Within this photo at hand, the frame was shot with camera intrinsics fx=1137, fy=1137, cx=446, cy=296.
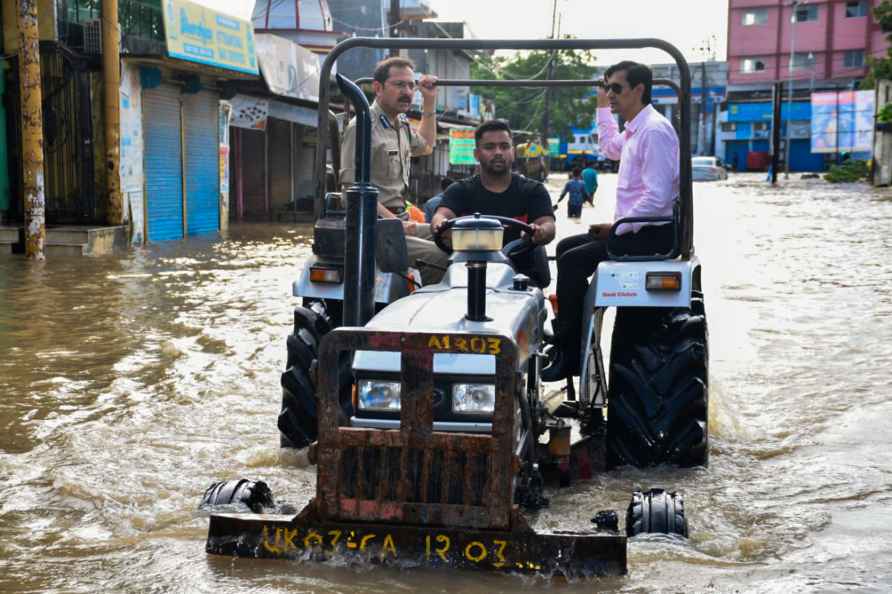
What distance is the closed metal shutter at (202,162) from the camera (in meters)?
23.3

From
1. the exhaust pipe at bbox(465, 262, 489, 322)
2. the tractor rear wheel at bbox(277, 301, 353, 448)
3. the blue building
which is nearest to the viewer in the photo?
the exhaust pipe at bbox(465, 262, 489, 322)

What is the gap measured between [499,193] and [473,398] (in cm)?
243

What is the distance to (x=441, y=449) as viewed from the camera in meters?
3.98

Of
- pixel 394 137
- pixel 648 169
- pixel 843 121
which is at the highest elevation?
pixel 843 121

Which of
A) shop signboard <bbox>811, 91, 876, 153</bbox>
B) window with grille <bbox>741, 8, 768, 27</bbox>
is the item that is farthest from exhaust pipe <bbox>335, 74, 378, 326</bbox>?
window with grille <bbox>741, 8, 768, 27</bbox>

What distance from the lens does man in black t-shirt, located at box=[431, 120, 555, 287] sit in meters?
6.27

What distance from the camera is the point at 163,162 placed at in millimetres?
21875

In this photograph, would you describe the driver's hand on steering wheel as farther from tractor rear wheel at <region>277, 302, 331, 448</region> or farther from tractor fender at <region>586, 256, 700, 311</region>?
tractor rear wheel at <region>277, 302, 331, 448</region>

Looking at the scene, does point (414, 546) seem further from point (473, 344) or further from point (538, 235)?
point (538, 235)

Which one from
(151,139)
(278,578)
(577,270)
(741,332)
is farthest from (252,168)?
(278,578)

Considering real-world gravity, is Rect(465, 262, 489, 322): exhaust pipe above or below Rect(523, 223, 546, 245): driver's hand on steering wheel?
below

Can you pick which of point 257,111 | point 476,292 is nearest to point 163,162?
point 257,111

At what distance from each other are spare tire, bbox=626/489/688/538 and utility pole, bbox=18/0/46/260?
1315 centimetres

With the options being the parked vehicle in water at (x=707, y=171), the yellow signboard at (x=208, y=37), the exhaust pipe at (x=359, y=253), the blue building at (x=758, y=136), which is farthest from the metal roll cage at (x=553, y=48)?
the blue building at (x=758, y=136)
